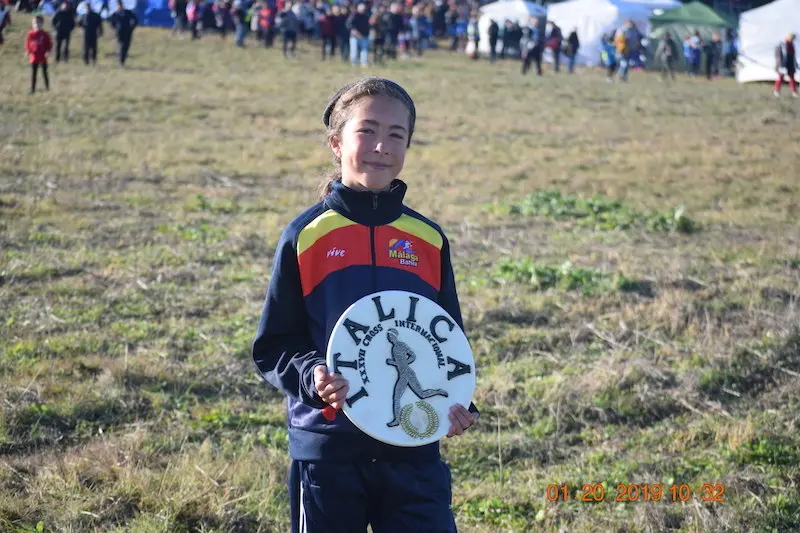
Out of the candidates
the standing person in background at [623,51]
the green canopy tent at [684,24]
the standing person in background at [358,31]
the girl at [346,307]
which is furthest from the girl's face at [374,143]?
the green canopy tent at [684,24]

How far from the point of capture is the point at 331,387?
2.76m

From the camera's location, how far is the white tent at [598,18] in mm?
46062

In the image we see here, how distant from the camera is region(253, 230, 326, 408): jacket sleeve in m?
2.96

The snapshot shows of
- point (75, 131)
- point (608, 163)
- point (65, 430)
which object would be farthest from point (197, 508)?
point (75, 131)

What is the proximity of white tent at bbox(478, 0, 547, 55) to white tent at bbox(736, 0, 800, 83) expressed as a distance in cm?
996

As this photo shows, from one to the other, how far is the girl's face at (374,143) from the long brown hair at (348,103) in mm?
24

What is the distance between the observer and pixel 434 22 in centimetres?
4888

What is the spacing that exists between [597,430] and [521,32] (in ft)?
136

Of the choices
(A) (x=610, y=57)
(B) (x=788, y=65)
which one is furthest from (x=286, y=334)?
(A) (x=610, y=57)

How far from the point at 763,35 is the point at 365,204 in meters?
41.4

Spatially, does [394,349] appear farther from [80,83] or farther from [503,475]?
[80,83]

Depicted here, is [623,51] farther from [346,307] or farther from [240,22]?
[346,307]

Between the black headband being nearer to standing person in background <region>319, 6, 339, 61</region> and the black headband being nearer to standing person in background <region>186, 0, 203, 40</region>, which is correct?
standing person in background <region>319, 6, 339, 61</region>
